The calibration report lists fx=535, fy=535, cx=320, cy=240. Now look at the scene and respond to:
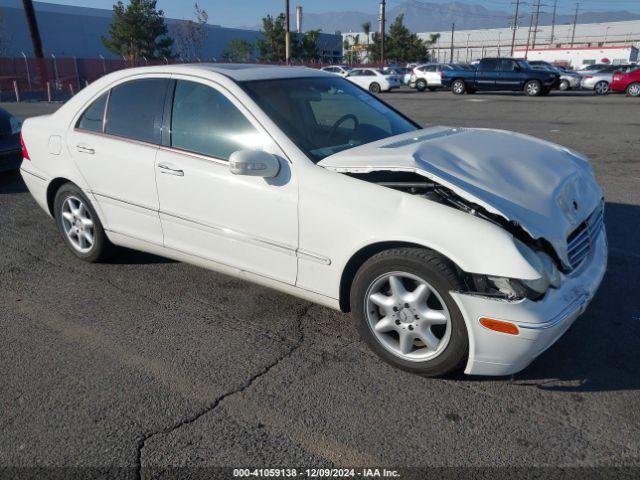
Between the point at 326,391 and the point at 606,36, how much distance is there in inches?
4235

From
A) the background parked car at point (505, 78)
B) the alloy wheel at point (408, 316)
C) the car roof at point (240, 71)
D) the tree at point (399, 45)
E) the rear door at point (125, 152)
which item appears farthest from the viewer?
the tree at point (399, 45)

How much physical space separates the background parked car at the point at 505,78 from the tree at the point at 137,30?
2746 centimetres

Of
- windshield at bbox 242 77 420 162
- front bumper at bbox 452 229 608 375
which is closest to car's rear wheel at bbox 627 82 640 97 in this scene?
windshield at bbox 242 77 420 162

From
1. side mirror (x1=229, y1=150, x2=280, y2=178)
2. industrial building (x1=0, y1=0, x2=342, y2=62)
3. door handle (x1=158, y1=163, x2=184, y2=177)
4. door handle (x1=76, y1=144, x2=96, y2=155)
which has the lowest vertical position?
door handle (x1=158, y1=163, x2=184, y2=177)

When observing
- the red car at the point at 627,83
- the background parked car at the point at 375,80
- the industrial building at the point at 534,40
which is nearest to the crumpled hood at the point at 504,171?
the red car at the point at 627,83

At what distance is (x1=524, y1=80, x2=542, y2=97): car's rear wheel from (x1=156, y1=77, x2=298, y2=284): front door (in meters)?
24.5

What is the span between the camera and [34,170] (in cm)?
482

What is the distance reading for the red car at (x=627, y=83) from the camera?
2375cm

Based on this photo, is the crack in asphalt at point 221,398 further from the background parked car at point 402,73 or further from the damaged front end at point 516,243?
the background parked car at point 402,73

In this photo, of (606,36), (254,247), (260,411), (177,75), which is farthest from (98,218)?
(606,36)

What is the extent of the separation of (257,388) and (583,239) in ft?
6.76

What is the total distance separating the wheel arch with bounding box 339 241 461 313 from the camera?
115 inches

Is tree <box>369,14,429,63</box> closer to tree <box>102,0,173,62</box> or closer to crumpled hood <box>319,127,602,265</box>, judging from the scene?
tree <box>102,0,173,62</box>

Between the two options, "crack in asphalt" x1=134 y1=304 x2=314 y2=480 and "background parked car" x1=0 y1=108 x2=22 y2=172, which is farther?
"background parked car" x1=0 y1=108 x2=22 y2=172
